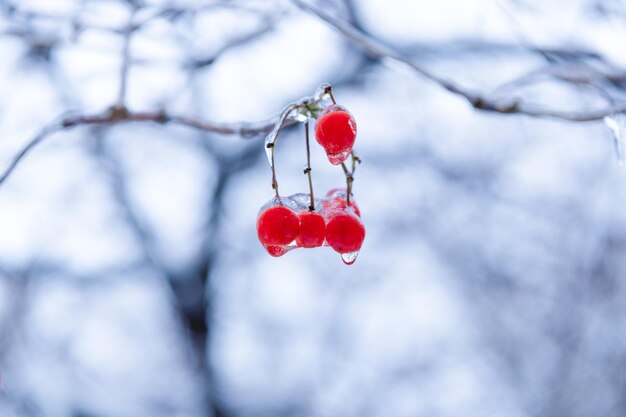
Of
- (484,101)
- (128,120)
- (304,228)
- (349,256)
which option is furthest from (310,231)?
(128,120)

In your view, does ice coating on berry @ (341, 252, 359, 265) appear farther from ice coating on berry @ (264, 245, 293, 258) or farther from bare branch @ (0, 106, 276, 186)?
bare branch @ (0, 106, 276, 186)

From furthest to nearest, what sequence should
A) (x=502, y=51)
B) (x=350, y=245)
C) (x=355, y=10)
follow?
(x=355, y=10), (x=502, y=51), (x=350, y=245)

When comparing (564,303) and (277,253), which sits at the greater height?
(277,253)

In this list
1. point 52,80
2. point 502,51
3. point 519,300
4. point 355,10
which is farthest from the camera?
point 519,300

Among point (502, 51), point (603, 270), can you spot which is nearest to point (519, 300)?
point (603, 270)

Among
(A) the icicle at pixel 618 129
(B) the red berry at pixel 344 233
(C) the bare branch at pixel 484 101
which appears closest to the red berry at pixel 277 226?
(B) the red berry at pixel 344 233

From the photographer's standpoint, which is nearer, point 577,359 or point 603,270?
point 603,270

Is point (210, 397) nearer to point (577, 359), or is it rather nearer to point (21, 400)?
point (21, 400)
